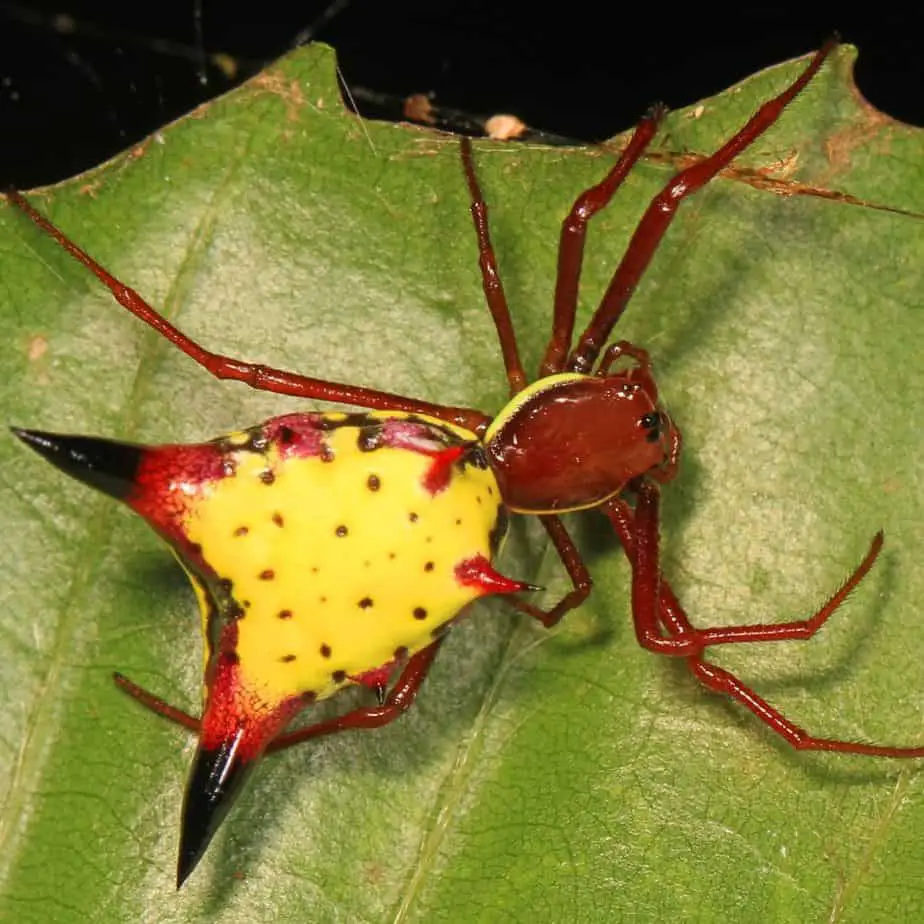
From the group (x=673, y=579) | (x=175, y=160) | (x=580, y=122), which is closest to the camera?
(x=175, y=160)

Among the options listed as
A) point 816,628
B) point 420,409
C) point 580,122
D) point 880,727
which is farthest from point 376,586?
point 580,122

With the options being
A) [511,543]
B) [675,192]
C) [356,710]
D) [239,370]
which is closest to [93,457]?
[239,370]

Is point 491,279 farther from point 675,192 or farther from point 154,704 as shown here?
point 154,704

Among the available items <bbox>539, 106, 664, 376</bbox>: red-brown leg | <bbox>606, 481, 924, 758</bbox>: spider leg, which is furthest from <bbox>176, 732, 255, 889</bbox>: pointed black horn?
<bbox>539, 106, 664, 376</bbox>: red-brown leg

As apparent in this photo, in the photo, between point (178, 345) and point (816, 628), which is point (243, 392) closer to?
point (178, 345)

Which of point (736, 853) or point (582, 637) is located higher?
point (582, 637)

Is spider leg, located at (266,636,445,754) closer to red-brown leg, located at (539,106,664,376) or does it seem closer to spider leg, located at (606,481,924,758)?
spider leg, located at (606,481,924,758)
